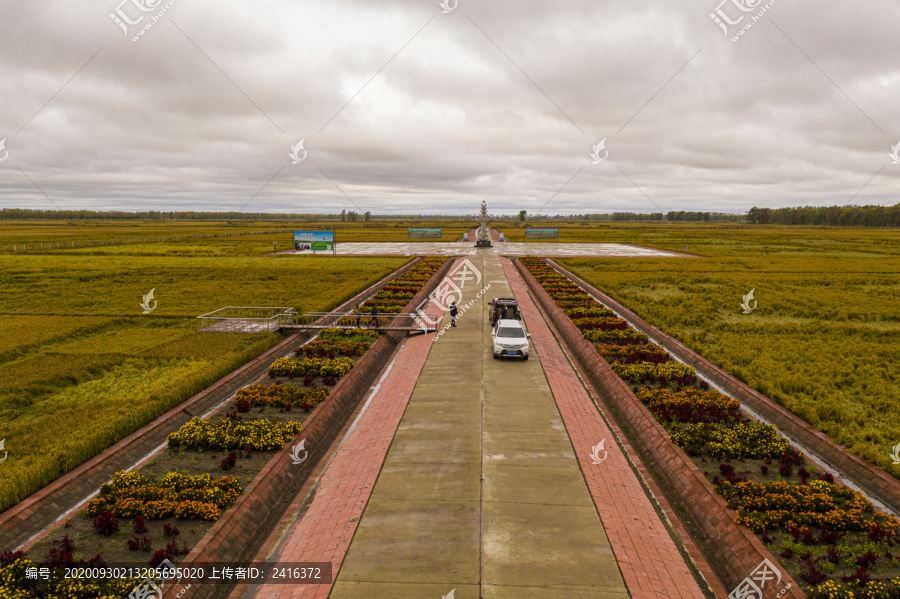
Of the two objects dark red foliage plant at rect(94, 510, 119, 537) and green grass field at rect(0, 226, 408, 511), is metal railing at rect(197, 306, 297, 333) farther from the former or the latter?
dark red foliage plant at rect(94, 510, 119, 537)

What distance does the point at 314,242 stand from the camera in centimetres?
7400

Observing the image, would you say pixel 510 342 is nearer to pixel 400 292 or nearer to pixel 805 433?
pixel 805 433

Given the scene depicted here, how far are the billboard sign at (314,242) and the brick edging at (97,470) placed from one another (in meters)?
57.8

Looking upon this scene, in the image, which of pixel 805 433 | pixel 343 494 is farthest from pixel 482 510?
pixel 805 433

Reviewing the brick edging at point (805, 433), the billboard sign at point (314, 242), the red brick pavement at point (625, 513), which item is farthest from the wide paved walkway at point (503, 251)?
the red brick pavement at point (625, 513)

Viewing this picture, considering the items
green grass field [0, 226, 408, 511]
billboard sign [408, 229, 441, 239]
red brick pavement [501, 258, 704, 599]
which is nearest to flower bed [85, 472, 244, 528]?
green grass field [0, 226, 408, 511]

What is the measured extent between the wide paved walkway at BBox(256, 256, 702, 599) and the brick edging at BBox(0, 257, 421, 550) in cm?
478

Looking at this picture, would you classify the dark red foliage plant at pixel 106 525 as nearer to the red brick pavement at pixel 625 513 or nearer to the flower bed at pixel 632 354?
the red brick pavement at pixel 625 513

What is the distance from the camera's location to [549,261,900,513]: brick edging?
10602 mm

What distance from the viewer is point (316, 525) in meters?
9.54

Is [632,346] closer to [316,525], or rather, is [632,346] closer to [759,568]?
[759,568]

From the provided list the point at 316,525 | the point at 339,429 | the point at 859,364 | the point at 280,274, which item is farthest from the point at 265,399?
the point at 280,274

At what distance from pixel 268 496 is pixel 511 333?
469 inches

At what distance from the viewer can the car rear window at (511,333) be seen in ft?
65.0
